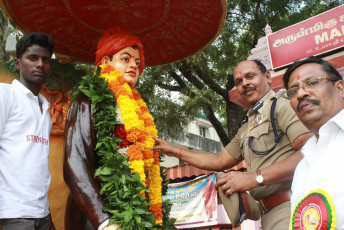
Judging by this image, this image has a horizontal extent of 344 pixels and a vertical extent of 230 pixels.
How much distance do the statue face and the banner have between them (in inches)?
272

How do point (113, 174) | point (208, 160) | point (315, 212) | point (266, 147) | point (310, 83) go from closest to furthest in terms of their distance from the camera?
point (315, 212)
point (310, 83)
point (113, 174)
point (266, 147)
point (208, 160)

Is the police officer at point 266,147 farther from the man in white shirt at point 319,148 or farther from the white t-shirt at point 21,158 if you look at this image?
the white t-shirt at point 21,158

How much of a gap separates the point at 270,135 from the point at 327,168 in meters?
1.02

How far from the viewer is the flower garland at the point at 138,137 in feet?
7.78

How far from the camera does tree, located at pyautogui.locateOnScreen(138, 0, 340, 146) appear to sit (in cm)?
852

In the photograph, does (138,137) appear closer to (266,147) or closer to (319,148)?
(266,147)

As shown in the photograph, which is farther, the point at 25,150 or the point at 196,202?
the point at 196,202

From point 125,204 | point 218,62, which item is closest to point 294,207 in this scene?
point 125,204

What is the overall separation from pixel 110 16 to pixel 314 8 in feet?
25.2

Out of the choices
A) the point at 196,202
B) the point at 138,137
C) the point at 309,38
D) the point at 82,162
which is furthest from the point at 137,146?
the point at 196,202

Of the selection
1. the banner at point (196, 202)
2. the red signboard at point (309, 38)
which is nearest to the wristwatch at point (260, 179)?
the red signboard at point (309, 38)

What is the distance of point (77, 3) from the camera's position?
2.75 metres

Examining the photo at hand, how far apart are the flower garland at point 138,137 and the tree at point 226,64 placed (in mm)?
5558

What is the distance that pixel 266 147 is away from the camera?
277 cm
